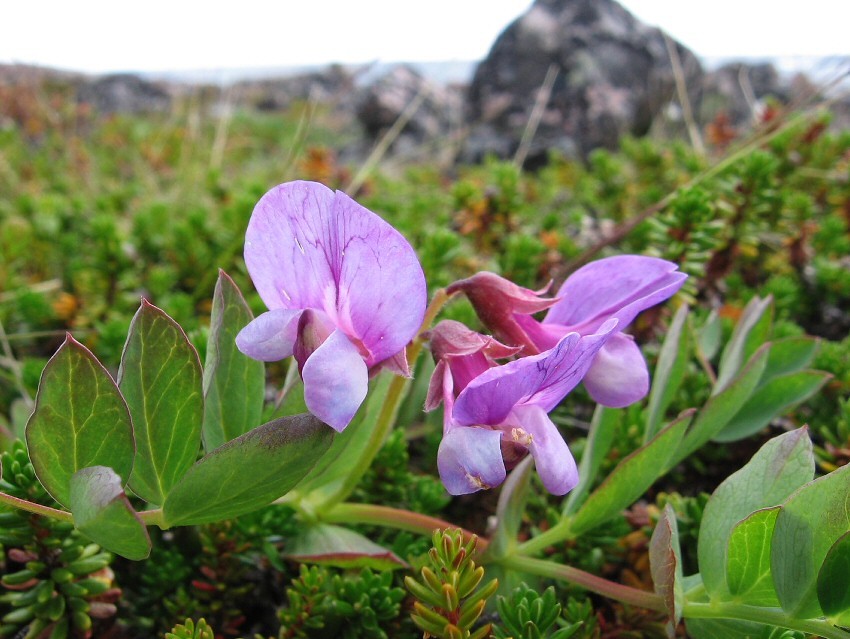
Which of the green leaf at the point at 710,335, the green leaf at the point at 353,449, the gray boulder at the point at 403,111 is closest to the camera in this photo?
the green leaf at the point at 353,449

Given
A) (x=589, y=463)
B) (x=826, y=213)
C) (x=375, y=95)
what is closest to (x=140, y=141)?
(x=375, y=95)

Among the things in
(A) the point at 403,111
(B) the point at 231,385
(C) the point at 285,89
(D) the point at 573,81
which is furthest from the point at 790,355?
(C) the point at 285,89

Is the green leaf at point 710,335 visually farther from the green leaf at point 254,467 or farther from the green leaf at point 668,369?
the green leaf at point 254,467

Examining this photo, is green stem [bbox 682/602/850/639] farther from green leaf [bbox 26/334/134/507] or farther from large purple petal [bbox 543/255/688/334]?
green leaf [bbox 26/334/134/507]

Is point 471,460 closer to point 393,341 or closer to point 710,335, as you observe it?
point 393,341

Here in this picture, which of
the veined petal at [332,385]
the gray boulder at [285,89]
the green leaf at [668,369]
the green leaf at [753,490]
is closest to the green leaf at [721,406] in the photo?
the green leaf at [668,369]

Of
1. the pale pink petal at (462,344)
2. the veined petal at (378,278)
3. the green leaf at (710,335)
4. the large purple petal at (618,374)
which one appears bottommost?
the green leaf at (710,335)

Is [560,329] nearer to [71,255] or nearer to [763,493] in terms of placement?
[763,493]
